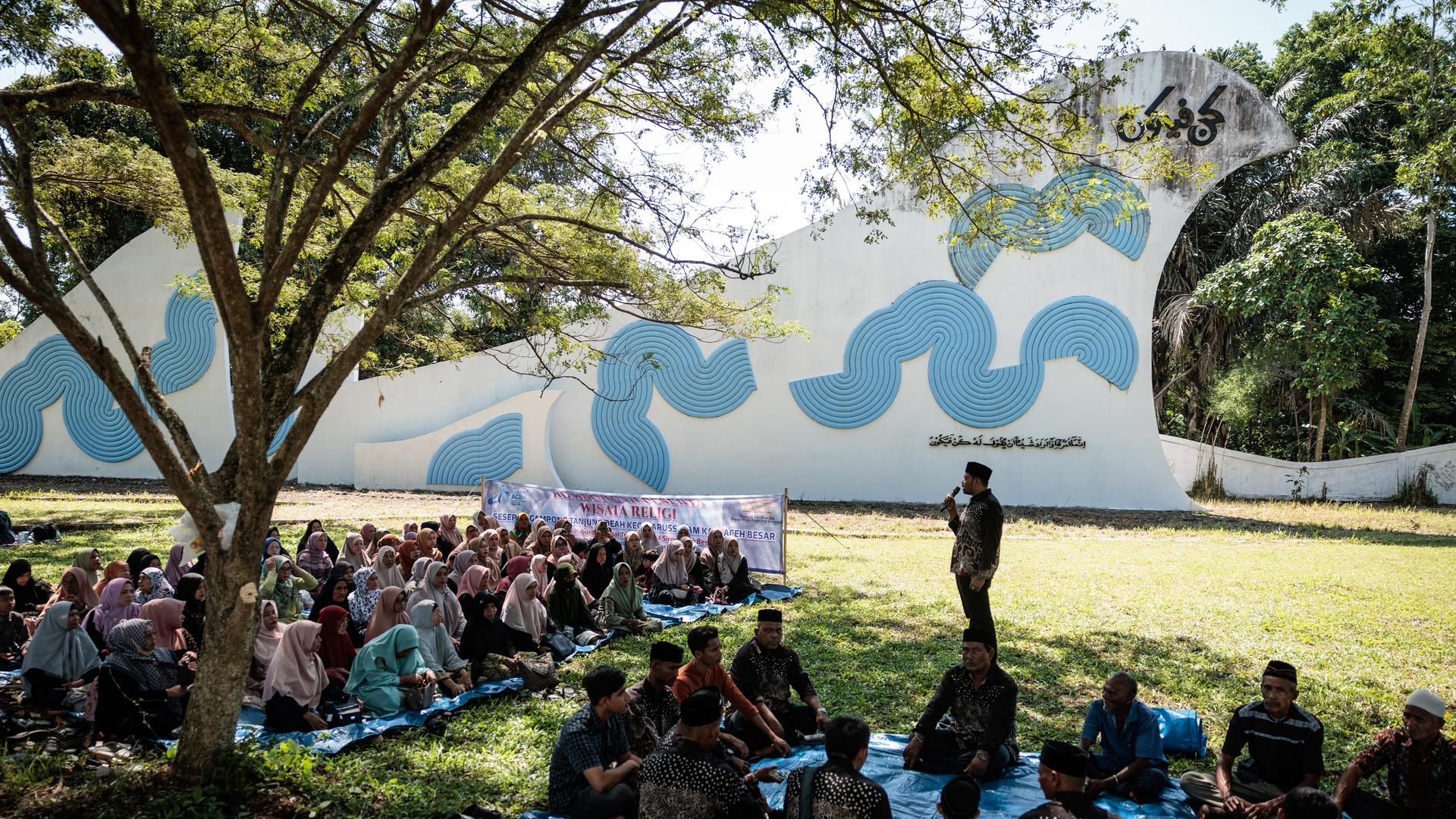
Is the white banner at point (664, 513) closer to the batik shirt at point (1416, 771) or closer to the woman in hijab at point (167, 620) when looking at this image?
the woman in hijab at point (167, 620)

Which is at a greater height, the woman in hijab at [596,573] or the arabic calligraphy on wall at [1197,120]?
the arabic calligraphy on wall at [1197,120]

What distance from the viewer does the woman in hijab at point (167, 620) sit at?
220 inches

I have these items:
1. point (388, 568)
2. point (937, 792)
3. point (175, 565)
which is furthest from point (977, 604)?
point (175, 565)

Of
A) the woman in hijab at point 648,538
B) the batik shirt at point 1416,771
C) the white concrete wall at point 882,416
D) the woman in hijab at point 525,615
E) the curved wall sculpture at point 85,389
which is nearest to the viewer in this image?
the batik shirt at point 1416,771

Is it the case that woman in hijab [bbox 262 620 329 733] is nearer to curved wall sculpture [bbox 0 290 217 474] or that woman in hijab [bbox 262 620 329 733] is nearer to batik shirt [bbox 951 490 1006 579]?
batik shirt [bbox 951 490 1006 579]

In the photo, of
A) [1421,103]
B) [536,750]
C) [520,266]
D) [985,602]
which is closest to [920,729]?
[985,602]

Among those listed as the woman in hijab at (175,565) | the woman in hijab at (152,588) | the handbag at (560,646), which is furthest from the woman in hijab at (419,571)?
the woman in hijab at (175,565)

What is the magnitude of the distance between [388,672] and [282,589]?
2.51 meters

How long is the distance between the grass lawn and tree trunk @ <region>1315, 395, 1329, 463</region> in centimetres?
395

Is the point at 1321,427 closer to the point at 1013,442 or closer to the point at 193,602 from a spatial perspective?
the point at 1013,442

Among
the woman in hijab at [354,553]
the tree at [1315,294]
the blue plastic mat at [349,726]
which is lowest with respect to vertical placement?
the blue plastic mat at [349,726]

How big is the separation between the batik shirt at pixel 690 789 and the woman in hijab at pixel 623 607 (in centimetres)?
449

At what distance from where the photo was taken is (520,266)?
851 cm

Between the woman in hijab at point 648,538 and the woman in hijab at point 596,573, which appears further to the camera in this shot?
the woman in hijab at point 648,538
